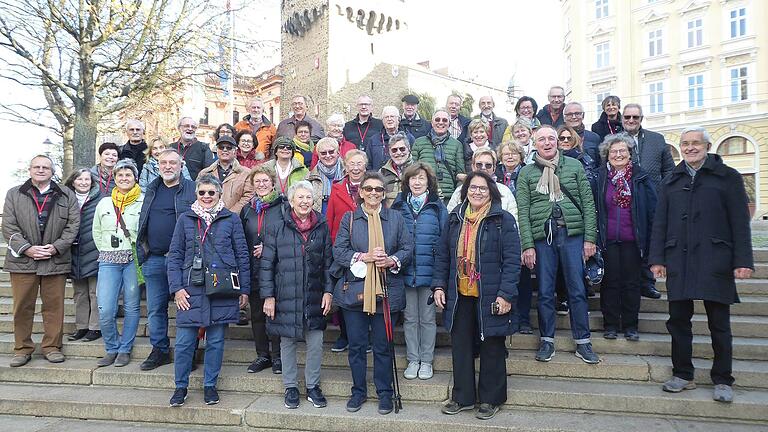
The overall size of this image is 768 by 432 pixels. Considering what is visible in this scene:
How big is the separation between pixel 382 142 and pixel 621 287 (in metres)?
3.56

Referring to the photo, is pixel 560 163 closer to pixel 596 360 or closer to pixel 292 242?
pixel 596 360

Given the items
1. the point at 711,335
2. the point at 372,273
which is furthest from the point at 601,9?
the point at 372,273

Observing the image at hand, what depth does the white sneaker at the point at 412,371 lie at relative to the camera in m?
4.55

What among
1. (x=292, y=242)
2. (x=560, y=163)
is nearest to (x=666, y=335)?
(x=560, y=163)

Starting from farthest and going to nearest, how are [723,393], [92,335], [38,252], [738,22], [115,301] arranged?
[738,22], [92,335], [38,252], [115,301], [723,393]

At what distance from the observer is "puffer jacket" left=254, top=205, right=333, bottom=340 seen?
4242mm

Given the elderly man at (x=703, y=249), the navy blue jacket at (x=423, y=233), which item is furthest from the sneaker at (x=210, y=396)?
the elderly man at (x=703, y=249)

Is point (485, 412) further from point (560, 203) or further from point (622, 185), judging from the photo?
point (622, 185)

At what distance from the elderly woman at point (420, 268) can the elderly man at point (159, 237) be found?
90.6 inches

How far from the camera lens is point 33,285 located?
17.6 ft

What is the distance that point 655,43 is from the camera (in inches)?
1114

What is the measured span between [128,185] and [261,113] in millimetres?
3370

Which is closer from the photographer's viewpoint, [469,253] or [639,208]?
[469,253]

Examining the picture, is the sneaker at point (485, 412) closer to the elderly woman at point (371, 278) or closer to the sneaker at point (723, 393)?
the elderly woman at point (371, 278)
